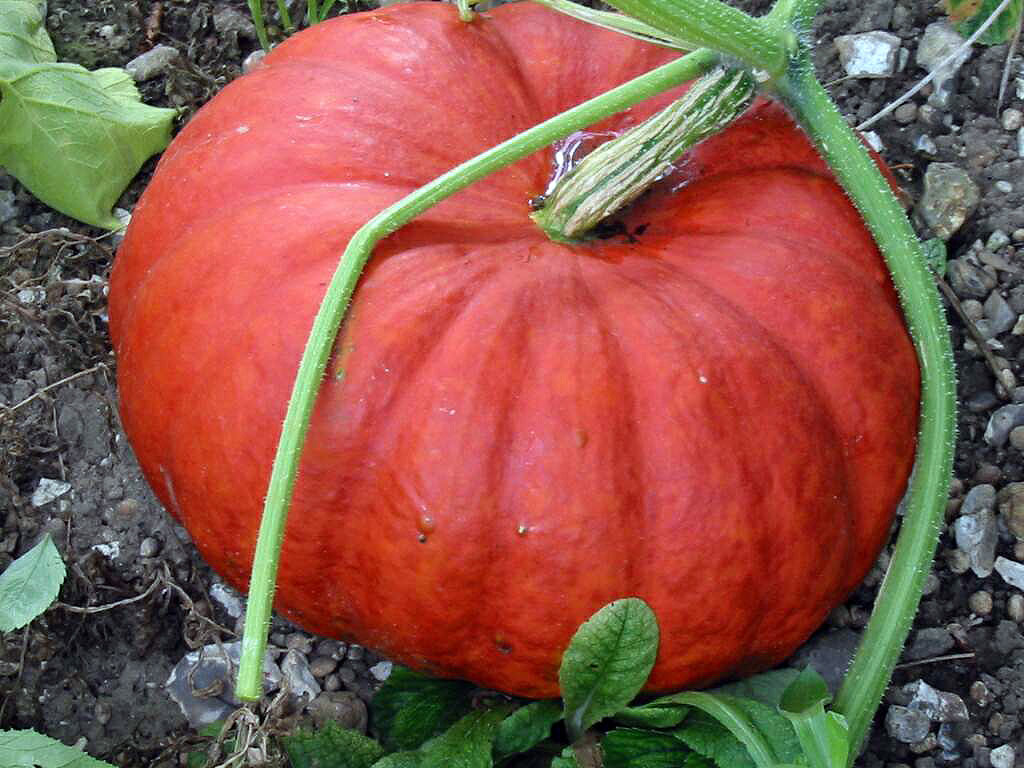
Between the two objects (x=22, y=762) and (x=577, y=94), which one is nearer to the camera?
(x=22, y=762)

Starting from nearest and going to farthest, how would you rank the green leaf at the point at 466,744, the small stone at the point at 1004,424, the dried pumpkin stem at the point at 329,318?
the dried pumpkin stem at the point at 329,318
the green leaf at the point at 466,744
the small stone at the point at 1004,424

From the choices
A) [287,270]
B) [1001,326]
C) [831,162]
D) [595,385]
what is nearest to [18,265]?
[287,270]

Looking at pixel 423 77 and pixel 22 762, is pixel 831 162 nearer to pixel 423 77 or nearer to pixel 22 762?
pixel 423 77

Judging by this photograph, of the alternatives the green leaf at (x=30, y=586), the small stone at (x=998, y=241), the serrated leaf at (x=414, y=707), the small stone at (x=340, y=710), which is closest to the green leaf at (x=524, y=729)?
the serrated leaf at (x=414, y=707)

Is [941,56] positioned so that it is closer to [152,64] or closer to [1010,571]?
[1010,571]

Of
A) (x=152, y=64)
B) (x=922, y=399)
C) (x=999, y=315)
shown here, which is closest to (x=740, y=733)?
(x=922, y=399)

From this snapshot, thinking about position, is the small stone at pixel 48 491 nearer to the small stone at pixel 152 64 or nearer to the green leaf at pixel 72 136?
the green leaf at pixel 72 136
